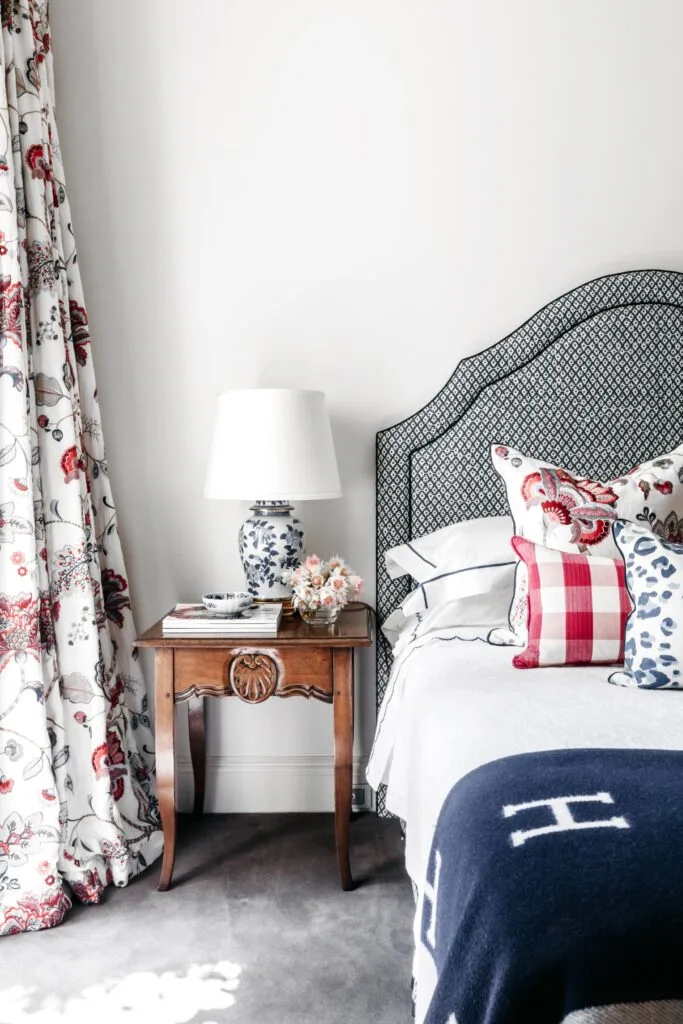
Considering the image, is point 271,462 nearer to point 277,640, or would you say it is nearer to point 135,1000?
point 277,640

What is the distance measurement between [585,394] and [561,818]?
1.73 metres

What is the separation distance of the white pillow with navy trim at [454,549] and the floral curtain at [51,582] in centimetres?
84

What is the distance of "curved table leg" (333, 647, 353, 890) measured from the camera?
2.15 metres

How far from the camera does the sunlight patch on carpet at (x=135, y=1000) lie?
5.42 ft

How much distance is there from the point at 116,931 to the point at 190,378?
5.12 ft

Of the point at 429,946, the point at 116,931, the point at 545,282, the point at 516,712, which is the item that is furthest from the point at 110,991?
the point at 545,282

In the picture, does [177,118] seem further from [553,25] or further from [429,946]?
[429,946]

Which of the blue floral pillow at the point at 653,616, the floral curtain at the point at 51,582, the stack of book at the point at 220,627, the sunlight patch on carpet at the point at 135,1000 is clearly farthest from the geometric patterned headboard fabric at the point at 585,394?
the sunlight patch on carpet at the point at 135,1000

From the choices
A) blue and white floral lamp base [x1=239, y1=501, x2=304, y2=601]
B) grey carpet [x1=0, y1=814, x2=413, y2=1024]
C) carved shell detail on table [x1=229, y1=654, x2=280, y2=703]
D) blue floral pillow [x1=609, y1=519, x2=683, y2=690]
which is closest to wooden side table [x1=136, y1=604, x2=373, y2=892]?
carved shell detail on table [x1=229, y1=654, x2=280, y2=703]

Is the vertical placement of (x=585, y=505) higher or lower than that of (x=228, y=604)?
higher

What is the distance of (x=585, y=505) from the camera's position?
6.69 ft

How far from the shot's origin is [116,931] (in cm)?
198

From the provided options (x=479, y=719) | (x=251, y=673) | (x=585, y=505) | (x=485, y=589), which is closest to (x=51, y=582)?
(x=251, y=673)

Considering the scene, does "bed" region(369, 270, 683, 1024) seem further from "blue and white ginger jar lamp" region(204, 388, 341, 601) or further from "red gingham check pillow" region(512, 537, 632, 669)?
"blue and white ginger jar lamp" region(204, 388, 341, 601)
